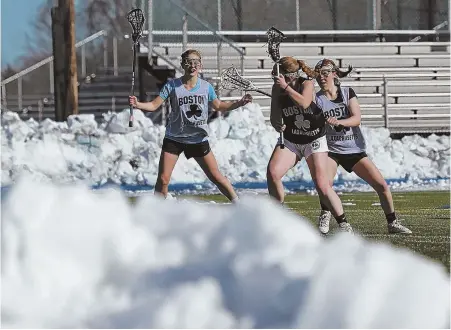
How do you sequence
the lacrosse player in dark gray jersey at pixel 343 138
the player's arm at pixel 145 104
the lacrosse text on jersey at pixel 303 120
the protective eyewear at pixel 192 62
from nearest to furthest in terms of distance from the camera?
the lacrosse text on jersey at pixel 303 120, the lacrosse player in dark gray jersey at pixel 343 138, the player's arm at pixel 145 104, the protective eyewear at pixel 192 62

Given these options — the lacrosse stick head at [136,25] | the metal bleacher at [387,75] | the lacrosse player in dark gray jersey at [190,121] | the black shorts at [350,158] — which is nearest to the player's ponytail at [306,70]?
the black shorts at [350,158]

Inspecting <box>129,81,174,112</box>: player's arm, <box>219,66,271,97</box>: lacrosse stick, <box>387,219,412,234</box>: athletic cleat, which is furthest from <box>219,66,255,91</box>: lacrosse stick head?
<box>387,219,412,234</box>: athletic cleat

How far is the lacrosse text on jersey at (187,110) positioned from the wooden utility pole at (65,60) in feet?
43.6

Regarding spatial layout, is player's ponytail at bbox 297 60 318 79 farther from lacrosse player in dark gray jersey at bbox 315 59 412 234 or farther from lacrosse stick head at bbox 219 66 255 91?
lacrosse stick head at bbox 219 66 255 91

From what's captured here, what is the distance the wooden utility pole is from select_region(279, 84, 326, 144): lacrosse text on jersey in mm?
15228

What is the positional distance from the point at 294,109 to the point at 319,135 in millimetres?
303

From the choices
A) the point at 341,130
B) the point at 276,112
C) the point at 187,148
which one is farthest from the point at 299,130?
the point at 187,148

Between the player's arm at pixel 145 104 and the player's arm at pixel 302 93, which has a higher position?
the player's arm at pixel 302 93

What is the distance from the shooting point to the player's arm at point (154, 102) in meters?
12.0

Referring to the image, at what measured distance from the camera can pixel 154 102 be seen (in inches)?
481

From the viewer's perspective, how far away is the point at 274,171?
10.9 metres

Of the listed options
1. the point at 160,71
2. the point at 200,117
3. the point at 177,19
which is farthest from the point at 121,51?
the point at 200,117

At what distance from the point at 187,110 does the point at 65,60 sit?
13752 mm

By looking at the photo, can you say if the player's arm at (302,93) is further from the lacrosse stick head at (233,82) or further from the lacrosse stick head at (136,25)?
the lacrosse stick head at (136,25)
